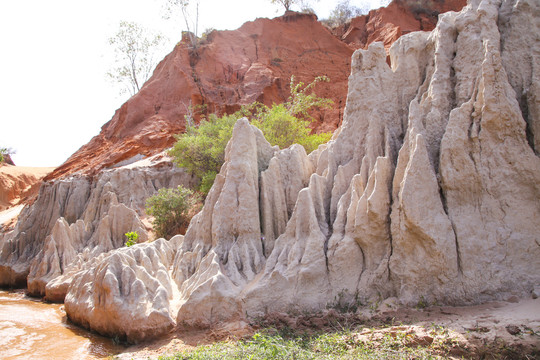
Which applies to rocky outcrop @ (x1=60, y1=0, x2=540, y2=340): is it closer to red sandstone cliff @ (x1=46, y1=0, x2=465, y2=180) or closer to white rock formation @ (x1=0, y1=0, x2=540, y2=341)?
white rock formation @ (x1=0, y1=0, x2=540, y2=341)

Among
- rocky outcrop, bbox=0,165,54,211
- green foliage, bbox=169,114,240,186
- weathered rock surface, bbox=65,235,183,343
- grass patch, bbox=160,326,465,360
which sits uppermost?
rocky outcrop, bbox=0,165,54,211

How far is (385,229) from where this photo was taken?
699cm

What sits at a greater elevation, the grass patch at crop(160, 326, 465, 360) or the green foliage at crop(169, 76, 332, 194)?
the green foliage at crop(169, 76, 332, 194)

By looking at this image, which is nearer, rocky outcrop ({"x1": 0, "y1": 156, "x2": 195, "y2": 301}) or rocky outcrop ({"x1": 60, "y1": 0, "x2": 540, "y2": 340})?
rocky outcrop ({"x1": 60, "y1": 0, "x2": 540, "y2": 340})

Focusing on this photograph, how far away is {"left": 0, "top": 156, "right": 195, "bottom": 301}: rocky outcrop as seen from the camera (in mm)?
13703

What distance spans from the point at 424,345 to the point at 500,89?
4.43 metres

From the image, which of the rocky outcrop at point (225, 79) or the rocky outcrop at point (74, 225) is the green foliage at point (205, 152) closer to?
the rocky outcrop at point (74, 225)

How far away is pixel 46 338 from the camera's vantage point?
8.21m

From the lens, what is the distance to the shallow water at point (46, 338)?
721 cm

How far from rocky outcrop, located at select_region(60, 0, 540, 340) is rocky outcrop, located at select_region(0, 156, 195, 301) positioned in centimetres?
549

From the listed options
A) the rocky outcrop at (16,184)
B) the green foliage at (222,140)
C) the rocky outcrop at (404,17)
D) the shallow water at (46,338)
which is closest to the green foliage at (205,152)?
the green foliage at (222,140)

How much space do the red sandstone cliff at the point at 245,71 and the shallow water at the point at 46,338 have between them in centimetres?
1859

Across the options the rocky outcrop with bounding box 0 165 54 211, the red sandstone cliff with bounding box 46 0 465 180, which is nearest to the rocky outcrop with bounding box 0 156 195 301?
the red sandstone cliff with bounding box 46 0 465 180

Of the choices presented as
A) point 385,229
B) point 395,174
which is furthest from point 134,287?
point 395,174
